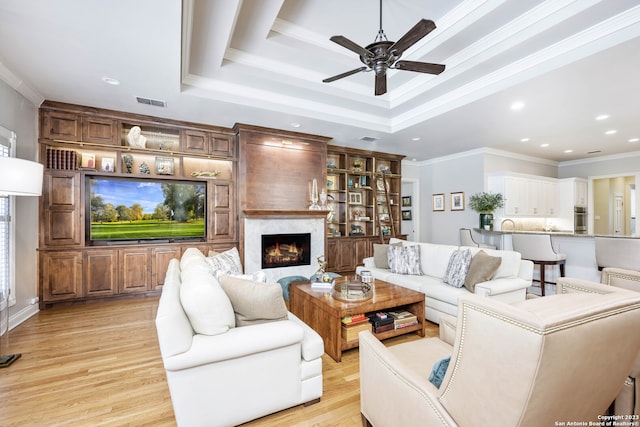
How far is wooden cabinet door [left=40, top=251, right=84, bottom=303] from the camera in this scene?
150 inches

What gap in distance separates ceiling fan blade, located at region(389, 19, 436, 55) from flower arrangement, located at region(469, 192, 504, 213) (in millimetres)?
4677

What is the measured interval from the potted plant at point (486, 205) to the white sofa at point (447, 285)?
2861 millimetres

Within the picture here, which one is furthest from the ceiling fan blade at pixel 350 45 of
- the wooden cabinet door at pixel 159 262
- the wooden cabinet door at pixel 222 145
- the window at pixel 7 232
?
the wooden cabinet door at pixel 159 262

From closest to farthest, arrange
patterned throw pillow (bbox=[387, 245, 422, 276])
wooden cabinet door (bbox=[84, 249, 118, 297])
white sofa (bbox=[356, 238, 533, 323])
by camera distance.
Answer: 1. white sofa (bbox=[356, 238, 533, 323])
2. patterned throw pillow (bbox=[387, 245, 422, 276])
3. wooden cabinet door (bbox=[84, 249, 118, 297])

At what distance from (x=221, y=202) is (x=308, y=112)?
207cm

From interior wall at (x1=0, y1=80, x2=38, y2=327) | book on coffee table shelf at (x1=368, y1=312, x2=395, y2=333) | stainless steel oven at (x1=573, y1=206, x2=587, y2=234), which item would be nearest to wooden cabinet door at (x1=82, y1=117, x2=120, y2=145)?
interior wall at (x1=0, y1=80, x2=38, y2=327)

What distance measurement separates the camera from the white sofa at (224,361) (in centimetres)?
152

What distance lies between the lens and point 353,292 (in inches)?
110

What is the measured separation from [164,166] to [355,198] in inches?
152

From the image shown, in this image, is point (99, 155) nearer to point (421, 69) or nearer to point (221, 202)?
point (221, 202)

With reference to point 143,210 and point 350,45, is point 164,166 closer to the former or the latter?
point 143,210

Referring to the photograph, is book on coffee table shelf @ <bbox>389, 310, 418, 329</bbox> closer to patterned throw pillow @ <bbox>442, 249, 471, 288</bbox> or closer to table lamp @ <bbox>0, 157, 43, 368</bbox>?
patterned throw pillow @ <bbox>442, 249, 471, 288</bbox>

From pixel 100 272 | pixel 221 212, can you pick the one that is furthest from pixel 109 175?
pixel 221 212

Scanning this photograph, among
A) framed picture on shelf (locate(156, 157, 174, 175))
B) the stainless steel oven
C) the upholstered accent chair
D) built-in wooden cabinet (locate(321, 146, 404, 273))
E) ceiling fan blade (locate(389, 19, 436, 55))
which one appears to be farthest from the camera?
the stainless steel oven
